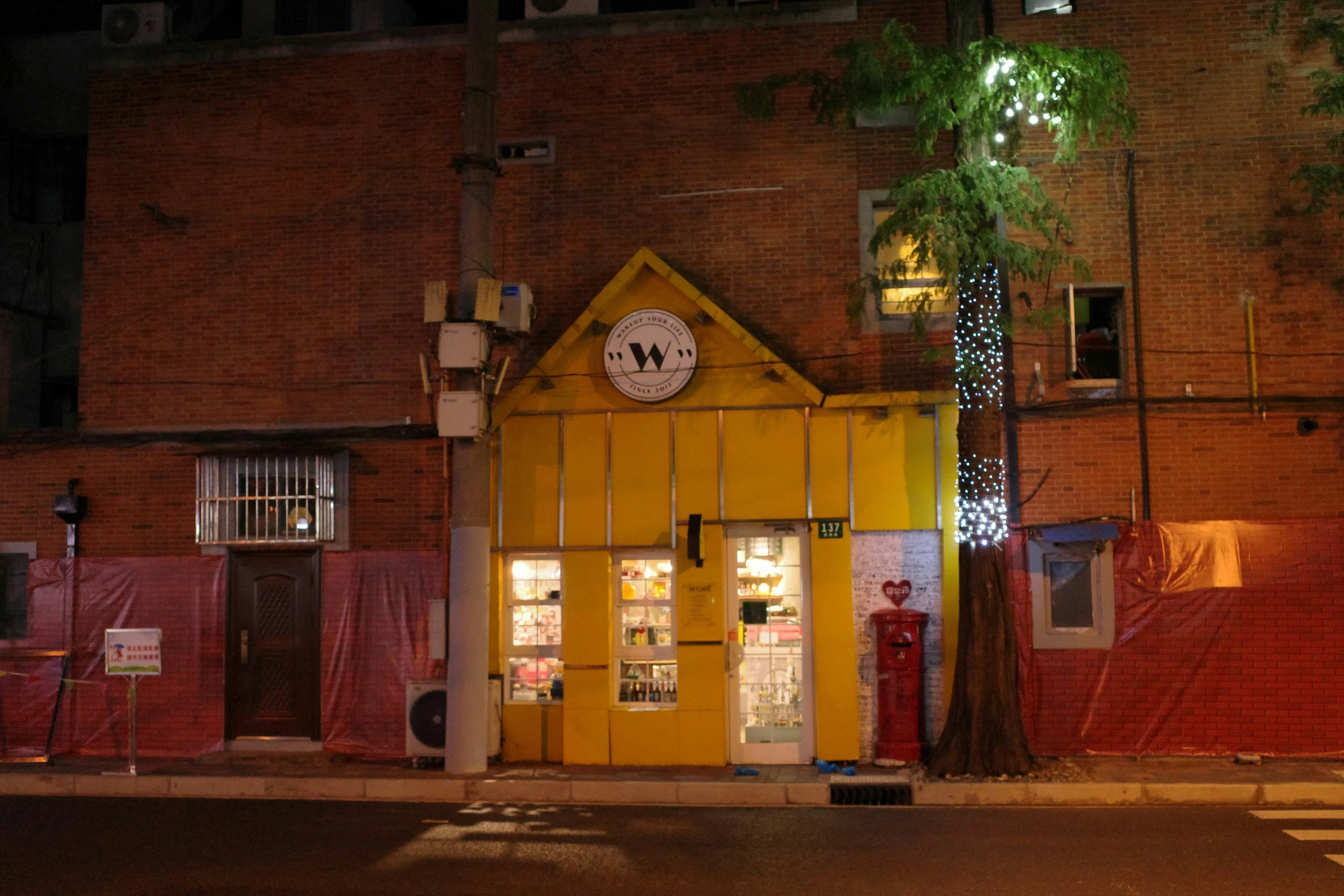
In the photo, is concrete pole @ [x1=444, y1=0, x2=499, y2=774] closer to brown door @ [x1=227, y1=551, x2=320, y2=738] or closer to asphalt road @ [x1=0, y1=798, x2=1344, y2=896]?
asphalt road @ [x1=0, y1=798, x2=1344, y2=896]

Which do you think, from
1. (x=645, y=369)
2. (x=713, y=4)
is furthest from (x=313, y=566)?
(x=713, y=4)

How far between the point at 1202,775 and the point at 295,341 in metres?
11.4

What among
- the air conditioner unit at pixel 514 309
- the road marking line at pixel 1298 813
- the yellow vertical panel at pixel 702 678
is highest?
the air conditioner unit at pixel 514 309

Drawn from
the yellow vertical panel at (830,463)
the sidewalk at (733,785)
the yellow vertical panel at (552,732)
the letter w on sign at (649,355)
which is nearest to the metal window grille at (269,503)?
the sidewalk at (733,785)

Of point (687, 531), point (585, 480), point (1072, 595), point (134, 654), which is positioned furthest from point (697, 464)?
point (134, 654)

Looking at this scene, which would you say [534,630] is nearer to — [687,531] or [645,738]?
[645,738]

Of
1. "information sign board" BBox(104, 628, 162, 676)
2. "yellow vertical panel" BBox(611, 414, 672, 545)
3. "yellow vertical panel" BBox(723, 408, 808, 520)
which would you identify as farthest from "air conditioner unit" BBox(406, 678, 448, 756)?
"yellow vertical panel" BBox(723, 408, 808, 520)

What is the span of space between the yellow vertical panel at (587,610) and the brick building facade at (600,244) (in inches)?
73.9

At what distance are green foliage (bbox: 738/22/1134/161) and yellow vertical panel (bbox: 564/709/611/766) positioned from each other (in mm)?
6997

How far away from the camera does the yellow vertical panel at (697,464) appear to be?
13.0m

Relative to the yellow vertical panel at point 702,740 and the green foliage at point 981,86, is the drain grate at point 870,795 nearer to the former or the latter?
the yellow vertical panel at point 702,740

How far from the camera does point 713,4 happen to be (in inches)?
657

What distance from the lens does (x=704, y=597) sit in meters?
12.7

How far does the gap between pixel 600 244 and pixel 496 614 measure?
4.68 m
